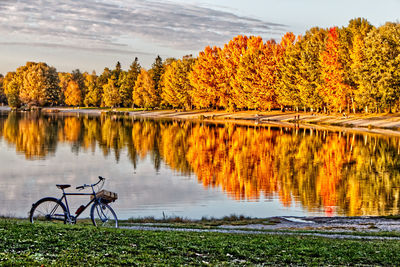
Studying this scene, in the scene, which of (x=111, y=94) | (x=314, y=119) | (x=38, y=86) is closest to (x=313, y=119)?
(x=314, y=119)

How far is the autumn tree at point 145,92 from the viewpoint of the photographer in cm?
14250

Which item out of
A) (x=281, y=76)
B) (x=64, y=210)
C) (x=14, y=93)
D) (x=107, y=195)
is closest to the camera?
(x=64, y=210)

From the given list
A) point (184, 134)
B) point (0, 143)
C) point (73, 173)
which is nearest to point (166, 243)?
point (73, 173)

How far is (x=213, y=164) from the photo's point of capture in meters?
42.1

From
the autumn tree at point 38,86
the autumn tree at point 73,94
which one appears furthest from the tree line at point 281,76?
the autumn tree at point 73,94

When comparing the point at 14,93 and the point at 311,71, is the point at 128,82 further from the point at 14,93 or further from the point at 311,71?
the point at 311,71

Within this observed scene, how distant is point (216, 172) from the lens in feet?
123

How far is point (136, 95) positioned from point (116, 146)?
93114 mm

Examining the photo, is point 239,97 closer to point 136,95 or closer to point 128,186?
point 136,95

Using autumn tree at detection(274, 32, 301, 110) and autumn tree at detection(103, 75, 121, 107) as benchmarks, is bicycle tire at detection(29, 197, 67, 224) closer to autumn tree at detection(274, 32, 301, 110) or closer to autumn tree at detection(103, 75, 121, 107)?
autumn tree at detection(274, 32, 301, 110)

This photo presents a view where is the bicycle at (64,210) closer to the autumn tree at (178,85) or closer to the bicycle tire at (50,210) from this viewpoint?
the bicycle tire at (50,210)

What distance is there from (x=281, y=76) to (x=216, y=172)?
7230 centimetres

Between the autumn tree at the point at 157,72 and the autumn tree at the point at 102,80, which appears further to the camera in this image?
the autumn tree at the point at 102,80

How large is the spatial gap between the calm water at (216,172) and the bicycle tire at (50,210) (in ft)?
27.7
